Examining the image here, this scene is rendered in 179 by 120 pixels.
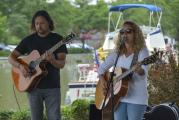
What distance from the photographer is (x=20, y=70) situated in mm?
5059

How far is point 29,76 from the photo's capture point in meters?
4.92

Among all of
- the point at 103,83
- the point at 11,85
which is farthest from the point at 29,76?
the point at 11,85

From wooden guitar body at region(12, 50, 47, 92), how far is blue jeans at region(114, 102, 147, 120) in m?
0.80

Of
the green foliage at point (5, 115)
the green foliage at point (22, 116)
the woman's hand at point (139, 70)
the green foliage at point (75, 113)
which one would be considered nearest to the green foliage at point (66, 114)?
the green foliage at point (75, 113)

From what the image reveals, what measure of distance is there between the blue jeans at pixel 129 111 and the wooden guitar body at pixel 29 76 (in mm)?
804

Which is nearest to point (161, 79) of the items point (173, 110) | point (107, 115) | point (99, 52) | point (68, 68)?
point (173, 110)

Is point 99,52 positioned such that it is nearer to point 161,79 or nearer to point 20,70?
point 161,79

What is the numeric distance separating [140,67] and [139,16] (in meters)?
27.5

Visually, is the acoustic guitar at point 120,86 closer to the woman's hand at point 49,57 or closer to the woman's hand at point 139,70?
the woman's hand at point 139,70

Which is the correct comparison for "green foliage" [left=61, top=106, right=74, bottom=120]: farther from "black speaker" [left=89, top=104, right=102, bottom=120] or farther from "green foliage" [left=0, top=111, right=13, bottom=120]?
"black speaker" [left=89, top=104, right=102, bottom=120]

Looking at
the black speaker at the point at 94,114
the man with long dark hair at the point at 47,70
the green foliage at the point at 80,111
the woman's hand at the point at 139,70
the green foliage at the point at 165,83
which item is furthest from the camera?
the green foliage at the point at 80,111

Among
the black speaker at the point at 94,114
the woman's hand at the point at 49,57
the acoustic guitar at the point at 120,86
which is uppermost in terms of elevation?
the woman's hand at the point at 49,57

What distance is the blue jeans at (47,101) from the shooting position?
480 cm

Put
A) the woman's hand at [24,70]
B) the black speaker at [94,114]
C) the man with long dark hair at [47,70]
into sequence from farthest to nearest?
the black speaker at [94,114] < the woman's hand at [24,70] < the man with long dark hair at [47,70]
